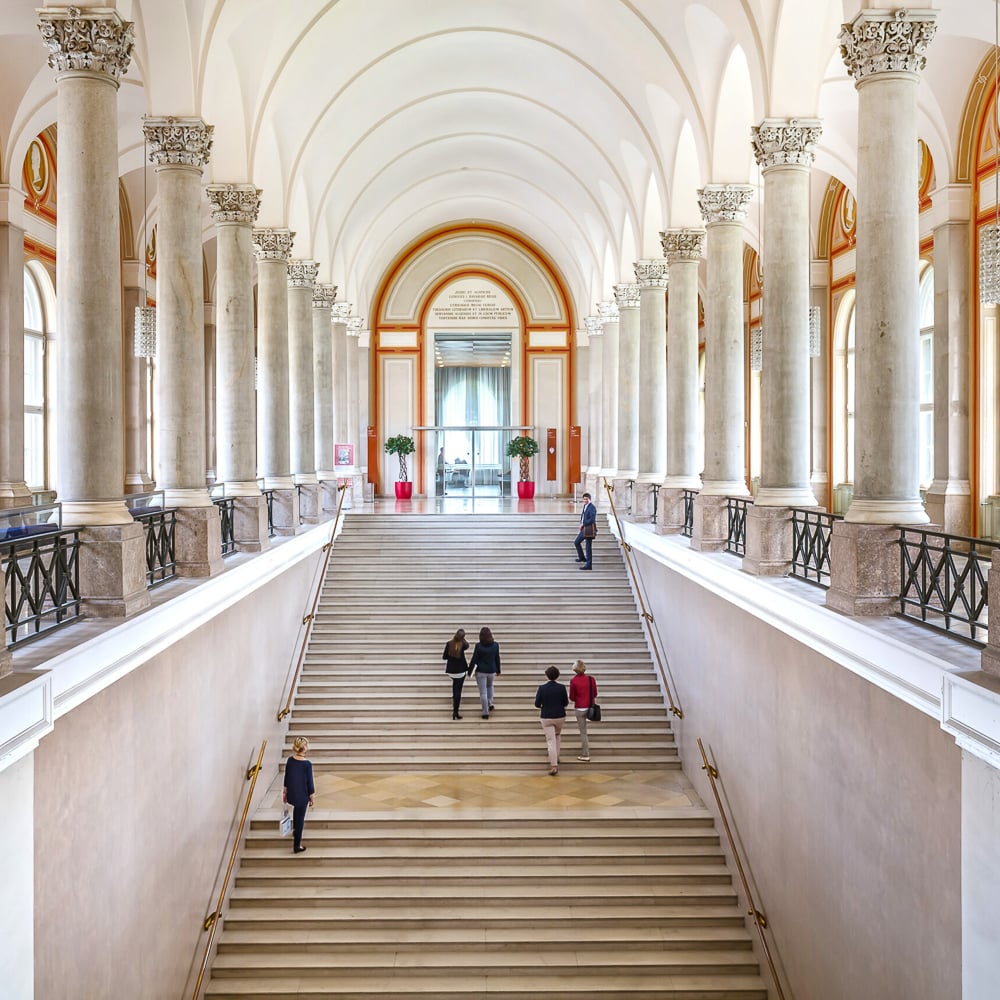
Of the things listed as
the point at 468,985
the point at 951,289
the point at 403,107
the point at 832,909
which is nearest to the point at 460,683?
the point at 468,985

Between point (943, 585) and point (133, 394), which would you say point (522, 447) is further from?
point (943, 585)

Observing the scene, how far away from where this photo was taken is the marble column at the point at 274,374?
15352 mm

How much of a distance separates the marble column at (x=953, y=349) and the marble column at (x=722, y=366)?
3927 mm

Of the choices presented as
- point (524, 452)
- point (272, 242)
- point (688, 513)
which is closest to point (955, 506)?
point (688, 513)

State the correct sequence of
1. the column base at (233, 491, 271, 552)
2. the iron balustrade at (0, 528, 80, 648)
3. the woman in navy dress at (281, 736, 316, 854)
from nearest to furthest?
1. the iron balustrade at (0, 528, 80, 648)
2. the woman in navy dress at (281, 736, 316, 854)
3. the column base at (233, 491, 271, 552)

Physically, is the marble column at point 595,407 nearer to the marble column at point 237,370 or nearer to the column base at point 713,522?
the column base at point 713,522

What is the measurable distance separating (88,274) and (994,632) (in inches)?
270

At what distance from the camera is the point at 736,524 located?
12219mm

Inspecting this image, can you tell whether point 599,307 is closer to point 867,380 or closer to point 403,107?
point 403,107

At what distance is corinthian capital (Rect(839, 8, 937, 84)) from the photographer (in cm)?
752

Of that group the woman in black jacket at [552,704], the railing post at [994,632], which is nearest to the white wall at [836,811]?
the railing post at [994,632]

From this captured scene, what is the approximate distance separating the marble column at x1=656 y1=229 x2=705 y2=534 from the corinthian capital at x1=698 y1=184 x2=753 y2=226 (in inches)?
82.9

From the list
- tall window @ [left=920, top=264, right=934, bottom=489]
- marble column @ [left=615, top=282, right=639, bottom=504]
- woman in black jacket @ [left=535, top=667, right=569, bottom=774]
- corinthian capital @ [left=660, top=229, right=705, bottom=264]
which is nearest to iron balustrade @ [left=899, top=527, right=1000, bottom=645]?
woman in black jacket @ [left=535, top=667, right=569, bottom=774]

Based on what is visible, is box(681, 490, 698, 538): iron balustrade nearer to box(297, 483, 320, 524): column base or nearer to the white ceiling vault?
the white ceiling vault
